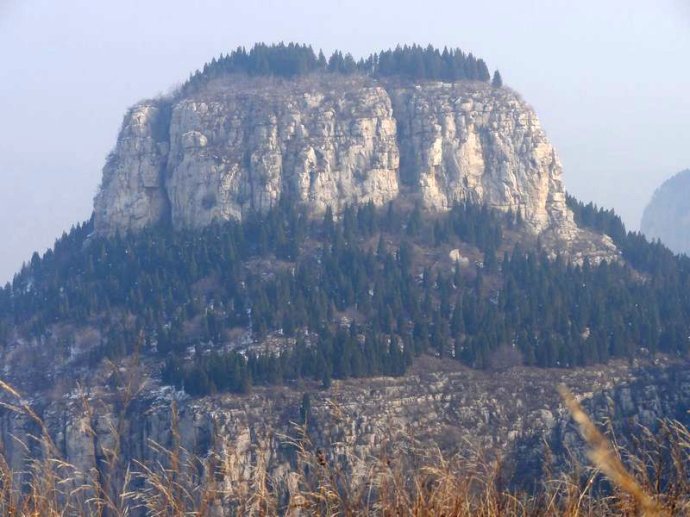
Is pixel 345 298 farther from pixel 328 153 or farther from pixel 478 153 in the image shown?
pixel 478 153

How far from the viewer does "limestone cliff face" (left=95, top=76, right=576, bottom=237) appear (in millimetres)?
67938

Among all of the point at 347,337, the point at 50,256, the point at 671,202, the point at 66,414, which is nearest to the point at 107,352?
the point at 66,414

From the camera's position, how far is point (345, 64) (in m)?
76.8

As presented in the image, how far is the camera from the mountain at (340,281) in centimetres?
5022

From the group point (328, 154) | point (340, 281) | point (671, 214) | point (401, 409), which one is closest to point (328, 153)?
point (328, 154)

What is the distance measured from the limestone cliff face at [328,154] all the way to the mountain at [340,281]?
151 millimetres

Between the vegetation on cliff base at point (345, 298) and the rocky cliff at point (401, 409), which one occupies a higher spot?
the vegetation on cliff base at point (345, 298)

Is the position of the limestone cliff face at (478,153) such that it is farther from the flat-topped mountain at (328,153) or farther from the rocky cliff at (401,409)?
the rocky cliff at (401,409)

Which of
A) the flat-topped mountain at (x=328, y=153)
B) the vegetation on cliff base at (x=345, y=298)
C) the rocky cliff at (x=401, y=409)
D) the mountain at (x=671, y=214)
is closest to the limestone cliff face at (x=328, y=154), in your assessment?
the flat-topped mountain at (x=328, y=153)

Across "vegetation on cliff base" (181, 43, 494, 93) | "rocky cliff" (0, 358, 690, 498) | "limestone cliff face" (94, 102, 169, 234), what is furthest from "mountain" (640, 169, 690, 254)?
"rocky cliff" (0, 358, 690, 498)

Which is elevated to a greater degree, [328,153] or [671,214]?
[671,214]

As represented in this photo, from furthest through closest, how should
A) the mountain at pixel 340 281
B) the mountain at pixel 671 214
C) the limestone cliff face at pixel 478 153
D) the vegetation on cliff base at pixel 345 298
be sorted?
1. the mountain at pixel 671 214
2. the limestone cliff face at pixel 478 153
3. the vegetation on cliff base at pixel 345 298
4. the mountain at pixel 340 281

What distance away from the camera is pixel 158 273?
2458 inches

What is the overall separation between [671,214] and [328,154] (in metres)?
111
